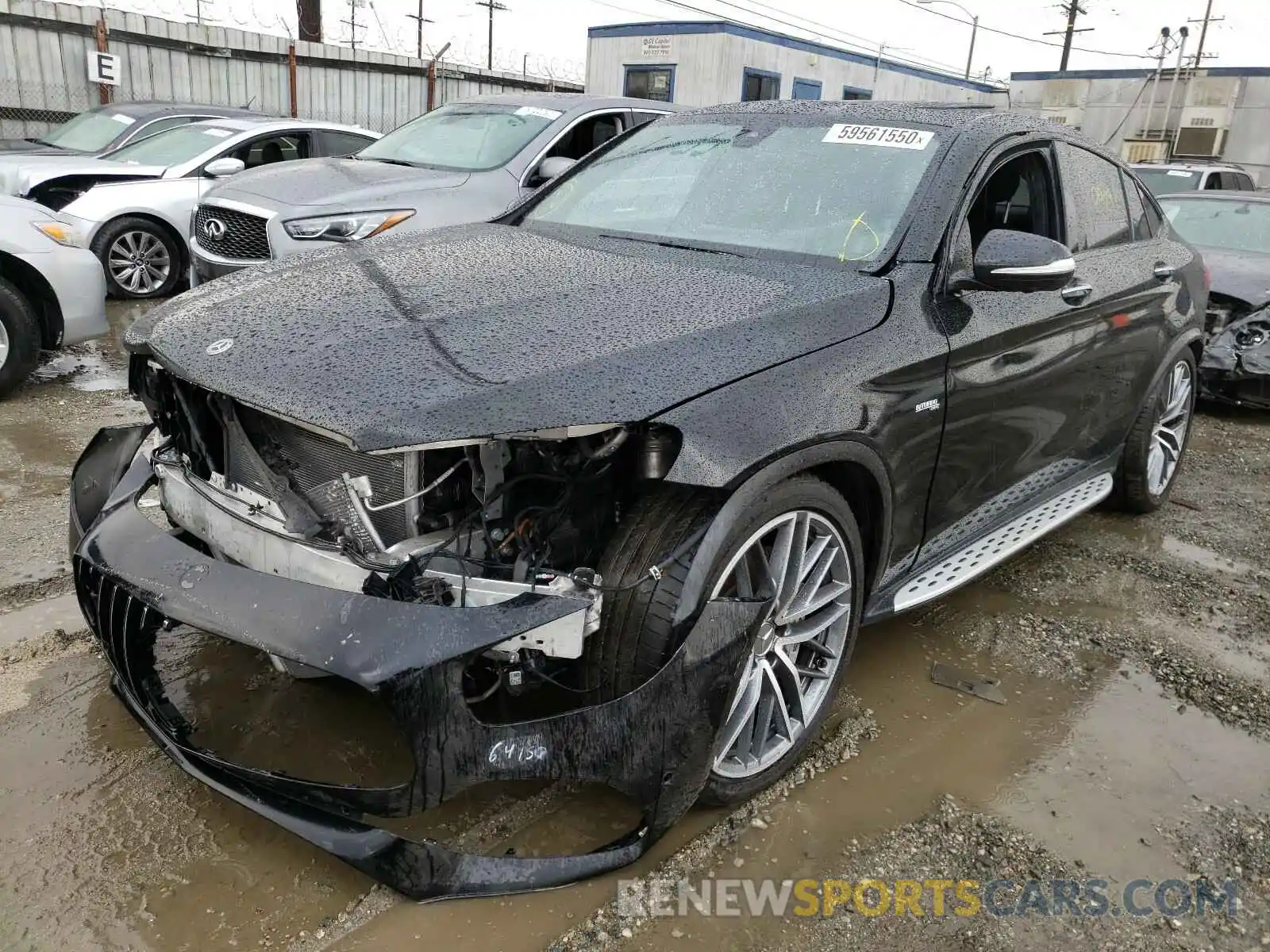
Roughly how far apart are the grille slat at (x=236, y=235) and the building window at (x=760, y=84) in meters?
16.9

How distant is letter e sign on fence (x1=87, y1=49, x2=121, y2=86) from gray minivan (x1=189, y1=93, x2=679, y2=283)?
961cm

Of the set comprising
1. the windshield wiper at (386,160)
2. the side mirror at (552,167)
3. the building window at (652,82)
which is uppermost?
the building window at (652,82)

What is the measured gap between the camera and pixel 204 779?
7.04 ft

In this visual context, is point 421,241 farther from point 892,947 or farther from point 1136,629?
point 1136,629

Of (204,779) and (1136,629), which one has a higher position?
(204,779)

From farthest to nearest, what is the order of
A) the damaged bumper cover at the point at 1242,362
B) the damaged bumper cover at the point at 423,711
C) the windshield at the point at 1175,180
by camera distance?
the windshield at the point at 1175,180 → the damaged bumper cover at the point at 1242,362 → the damaged bumper cover at the point at 423,711

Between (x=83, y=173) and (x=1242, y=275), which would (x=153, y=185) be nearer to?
(x=83, y=173)

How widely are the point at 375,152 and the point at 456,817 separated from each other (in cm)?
624

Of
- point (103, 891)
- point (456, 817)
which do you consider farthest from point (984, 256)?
point (103, 891)

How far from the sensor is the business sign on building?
21750mm

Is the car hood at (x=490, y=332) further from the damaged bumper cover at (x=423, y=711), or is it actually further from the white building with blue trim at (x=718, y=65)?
the white building with blue trim at (x=718, y=65)

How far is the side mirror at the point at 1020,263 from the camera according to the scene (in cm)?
278

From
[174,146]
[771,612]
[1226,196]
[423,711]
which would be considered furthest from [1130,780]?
[174,146]

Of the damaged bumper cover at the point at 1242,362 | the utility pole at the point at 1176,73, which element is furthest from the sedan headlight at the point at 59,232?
the utility pole at the point at 1176,73
